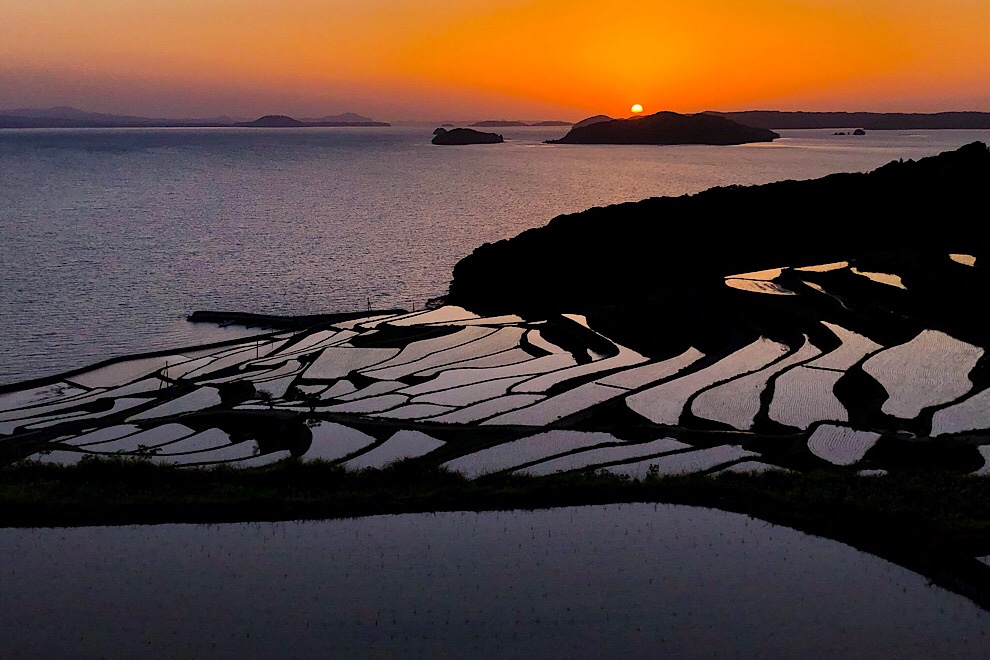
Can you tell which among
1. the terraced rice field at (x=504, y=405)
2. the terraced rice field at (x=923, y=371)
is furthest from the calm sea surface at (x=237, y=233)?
the terraced rice field at (x=923, y=371)

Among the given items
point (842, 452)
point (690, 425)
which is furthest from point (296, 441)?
point (842, 452)

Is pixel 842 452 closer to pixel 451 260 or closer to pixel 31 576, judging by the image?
pixel 31 576

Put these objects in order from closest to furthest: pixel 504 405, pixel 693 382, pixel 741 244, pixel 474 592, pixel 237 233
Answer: pixel 474 592 → pixel 504 405 → pixel 693 382 → pixel 741 244 → pixel 237 233

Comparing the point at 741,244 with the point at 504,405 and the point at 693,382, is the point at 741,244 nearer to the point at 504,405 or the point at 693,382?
the point at 693,382

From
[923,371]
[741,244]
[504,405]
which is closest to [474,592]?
[504,405]

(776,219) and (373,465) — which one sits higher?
(776,219)
